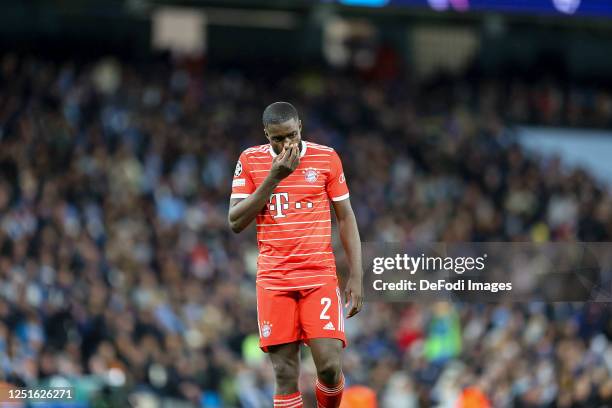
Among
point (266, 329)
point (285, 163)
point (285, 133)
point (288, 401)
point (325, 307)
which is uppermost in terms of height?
point (285, 133)

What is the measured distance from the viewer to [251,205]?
288 inches

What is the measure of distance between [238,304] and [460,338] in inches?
126

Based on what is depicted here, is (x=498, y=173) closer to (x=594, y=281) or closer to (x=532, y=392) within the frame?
(x=532, y=392)

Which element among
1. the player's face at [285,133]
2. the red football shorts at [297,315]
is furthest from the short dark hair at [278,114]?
the red football shorts at [297,315]

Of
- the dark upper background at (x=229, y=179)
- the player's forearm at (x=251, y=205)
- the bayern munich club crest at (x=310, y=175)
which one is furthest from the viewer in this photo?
the dark upper background at (x=229, y=179)

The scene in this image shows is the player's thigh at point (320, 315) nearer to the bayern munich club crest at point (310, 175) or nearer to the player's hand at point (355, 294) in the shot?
the player's hand at point (355, 294)

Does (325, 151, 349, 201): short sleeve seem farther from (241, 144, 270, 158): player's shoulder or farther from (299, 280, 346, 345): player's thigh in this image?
(299, 280, 346, 345): player's thigh

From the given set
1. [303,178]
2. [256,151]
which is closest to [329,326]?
[303,178]

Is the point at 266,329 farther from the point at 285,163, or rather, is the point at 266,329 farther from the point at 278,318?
the point at 285,163

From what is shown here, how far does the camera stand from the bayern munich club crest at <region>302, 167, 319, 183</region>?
7.53 meters

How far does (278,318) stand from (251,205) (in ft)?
2.41

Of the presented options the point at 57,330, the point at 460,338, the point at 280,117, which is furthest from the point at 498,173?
the point at 280,117

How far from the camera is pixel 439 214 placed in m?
21.3

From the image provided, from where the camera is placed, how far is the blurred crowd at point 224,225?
14539 mm
